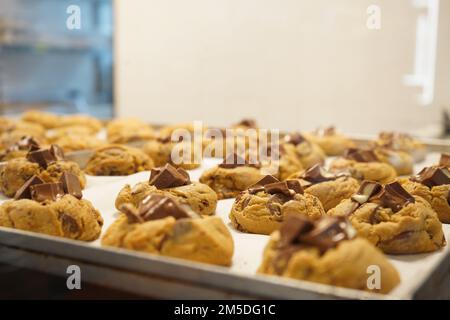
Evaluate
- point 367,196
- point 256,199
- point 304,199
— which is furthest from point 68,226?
point 367,196

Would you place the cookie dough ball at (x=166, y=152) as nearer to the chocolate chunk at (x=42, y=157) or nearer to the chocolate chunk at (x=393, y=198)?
the chocolate chunk at (x=42, y=157)

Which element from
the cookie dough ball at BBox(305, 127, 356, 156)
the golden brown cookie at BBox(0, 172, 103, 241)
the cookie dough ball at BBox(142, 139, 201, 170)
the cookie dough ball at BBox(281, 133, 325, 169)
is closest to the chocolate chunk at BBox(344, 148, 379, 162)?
the cookie dough ball at BBox(281, 133, 325, 169)

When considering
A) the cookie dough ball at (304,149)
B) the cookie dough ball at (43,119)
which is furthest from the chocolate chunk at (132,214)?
the cookie dough ball at (43,119)

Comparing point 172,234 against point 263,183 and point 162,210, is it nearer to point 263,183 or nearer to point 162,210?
point 162,210

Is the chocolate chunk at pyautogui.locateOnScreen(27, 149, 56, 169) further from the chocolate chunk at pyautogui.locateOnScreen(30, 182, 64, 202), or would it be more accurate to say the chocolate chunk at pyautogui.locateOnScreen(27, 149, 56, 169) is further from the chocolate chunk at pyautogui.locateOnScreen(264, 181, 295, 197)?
the chocolate chunk at pyautogui.locateOnScreen(264, 181, 295, 197)

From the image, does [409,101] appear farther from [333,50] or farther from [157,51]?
[157,51]
